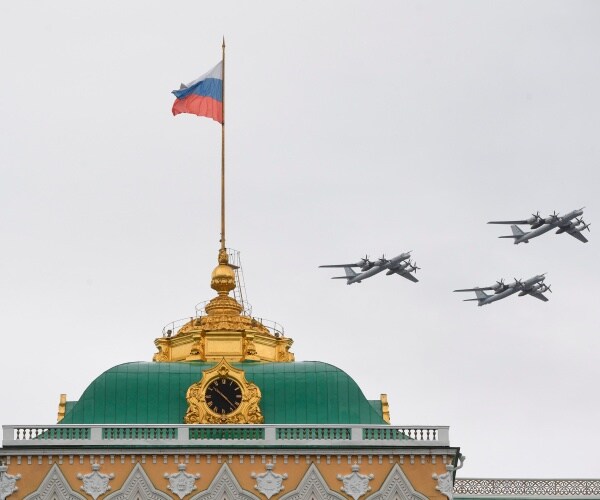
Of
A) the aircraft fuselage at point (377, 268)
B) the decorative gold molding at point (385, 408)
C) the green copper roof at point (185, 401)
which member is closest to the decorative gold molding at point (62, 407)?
the green copper roof at point (185, 401)

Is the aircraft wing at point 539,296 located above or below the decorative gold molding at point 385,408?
above

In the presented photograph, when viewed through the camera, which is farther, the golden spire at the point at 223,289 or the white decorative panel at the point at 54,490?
the golden spire at the point at 223,289

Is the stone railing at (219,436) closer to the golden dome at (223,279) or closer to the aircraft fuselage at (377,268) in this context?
the golden dome at (223,279)

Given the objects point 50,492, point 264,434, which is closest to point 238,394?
point 264,434

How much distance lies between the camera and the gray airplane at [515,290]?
10769 cm

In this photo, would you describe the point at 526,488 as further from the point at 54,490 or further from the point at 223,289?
the point at 54,490

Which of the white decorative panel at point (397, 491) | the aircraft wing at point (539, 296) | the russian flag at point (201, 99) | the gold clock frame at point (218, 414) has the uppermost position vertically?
the russian flag at point (201, 99)

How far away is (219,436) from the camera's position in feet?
277

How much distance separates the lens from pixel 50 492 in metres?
82.8

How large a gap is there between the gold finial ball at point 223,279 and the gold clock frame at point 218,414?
28.2 feet

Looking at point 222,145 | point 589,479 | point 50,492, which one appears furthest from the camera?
point 222,145

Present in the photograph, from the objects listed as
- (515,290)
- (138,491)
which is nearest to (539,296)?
(515,290)

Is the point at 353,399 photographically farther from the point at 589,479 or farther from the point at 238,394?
the point at 589,479

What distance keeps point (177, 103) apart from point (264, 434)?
18.7 meters
